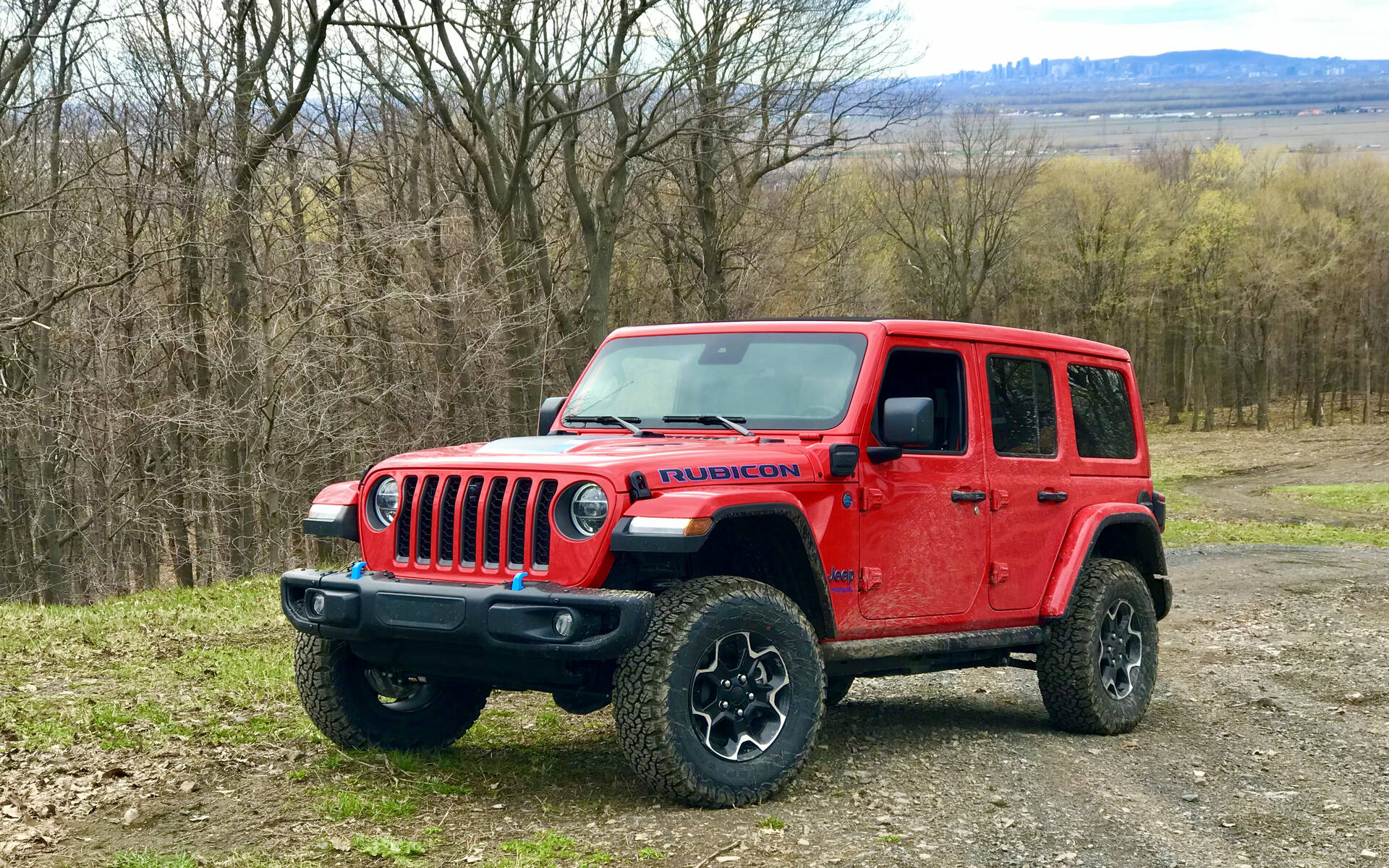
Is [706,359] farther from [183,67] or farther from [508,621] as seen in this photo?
[183,67]

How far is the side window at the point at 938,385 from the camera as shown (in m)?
6.68

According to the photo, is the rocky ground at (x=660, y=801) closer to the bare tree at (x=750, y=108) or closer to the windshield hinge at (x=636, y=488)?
the windshield hinge at (x=636, y=488)

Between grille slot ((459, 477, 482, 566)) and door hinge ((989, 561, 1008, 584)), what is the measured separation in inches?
112

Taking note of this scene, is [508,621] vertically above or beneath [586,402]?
beneath

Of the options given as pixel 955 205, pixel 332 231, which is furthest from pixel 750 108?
pixel 955 205

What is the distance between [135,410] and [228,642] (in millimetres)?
10426

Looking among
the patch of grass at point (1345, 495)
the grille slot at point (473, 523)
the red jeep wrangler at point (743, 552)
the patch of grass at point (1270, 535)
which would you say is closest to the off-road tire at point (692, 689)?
the red jeep wrangler at point (743, 552)

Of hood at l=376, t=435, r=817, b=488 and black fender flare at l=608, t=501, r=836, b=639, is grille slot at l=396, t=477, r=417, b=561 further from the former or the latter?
A: black fender flare at l=608, t=501, r=836, b=639

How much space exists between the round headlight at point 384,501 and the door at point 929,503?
2058mm

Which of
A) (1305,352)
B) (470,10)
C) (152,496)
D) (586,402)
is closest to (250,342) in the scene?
(152,496)

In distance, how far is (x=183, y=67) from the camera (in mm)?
21062

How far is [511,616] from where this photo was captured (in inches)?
199

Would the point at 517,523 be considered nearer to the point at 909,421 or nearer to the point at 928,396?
the point at 909,421

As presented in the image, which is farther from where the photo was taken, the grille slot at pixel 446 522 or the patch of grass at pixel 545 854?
the grille slot at pixel 446 522
